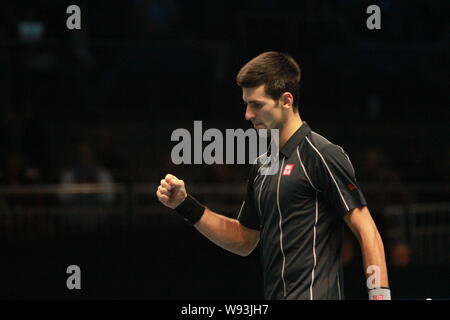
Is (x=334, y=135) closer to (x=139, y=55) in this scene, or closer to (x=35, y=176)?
(x=139, y=55)

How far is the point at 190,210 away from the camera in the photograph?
3506 millimetres

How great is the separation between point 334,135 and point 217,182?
2776mm

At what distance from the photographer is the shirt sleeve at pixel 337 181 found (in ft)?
10.2

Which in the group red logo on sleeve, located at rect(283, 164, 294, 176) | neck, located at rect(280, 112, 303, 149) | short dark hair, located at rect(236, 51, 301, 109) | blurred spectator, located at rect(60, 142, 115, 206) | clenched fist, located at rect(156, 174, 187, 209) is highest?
short dark hair, located at rect(236, 51, 301, 109)

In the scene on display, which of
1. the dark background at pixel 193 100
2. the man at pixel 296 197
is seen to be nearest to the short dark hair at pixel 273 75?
the man at pixel 296 197

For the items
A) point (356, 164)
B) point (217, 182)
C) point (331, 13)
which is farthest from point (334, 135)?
point (217, 182)

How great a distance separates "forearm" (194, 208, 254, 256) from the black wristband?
0.02 meters

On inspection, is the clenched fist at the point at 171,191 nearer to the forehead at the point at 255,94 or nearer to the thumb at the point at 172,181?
the thumb at the point at 172,181

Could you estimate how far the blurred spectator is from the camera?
804 centimetres

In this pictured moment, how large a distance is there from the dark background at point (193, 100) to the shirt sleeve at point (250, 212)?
3.95 metres

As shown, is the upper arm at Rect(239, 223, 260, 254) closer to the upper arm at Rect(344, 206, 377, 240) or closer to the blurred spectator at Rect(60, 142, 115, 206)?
the upper arm at Rect(344, 206, 377, 240)

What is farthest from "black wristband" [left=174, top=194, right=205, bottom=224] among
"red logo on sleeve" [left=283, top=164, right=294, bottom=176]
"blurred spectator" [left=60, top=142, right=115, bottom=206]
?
"blurred spectator" [left=60, top=142, right=115, bottom=206]

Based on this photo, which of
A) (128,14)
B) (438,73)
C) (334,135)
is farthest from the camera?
(438,73)
